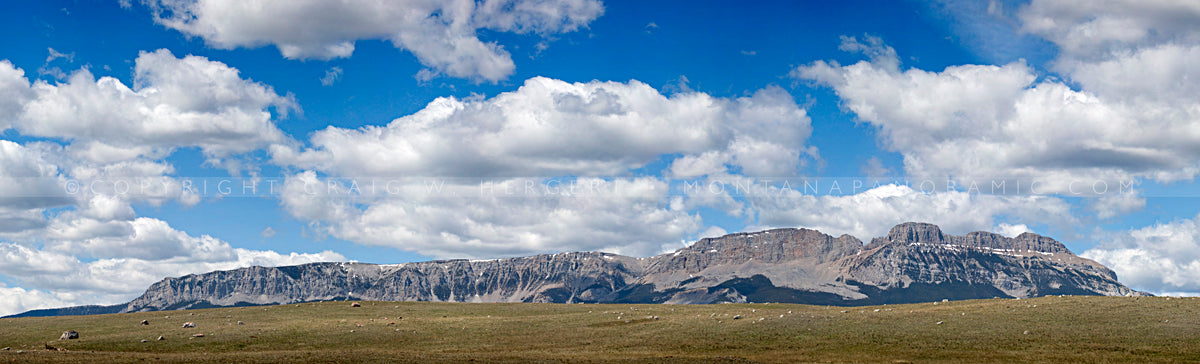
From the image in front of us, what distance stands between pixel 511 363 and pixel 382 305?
8246 cm

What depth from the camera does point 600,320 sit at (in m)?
109

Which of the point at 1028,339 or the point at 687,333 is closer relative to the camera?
the point at 1028,339

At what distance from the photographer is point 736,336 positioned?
8894cm

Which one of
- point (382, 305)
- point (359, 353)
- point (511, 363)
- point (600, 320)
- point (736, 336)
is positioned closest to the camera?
point (511, 363)

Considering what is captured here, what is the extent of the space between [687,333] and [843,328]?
16.5 m

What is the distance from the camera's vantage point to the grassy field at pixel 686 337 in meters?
74.1

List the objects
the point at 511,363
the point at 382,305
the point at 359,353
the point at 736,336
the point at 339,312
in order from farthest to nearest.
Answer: the point at 382,305, the point at 339,312, the point at 736,336, the point at 359,353, the point at 511,363

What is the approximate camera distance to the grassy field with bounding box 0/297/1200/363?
74.1 meters

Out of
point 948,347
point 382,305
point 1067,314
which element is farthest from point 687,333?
point 382,305

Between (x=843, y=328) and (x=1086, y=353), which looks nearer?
(x=1086, y=353)

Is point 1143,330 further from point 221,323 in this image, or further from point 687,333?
point 221,323

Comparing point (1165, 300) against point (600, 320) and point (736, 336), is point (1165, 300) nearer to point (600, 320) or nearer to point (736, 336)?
point (736, 336)

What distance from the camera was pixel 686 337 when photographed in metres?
90.1

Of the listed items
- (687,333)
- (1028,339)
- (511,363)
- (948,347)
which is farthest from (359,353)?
(1028,339)
